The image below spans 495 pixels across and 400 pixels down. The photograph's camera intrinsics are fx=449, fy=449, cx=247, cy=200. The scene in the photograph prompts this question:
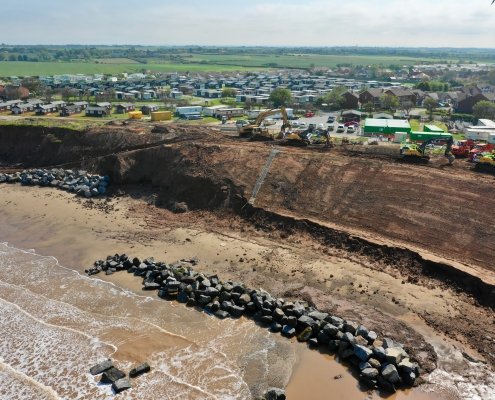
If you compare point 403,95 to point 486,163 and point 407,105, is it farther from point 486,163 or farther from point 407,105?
point 486,163

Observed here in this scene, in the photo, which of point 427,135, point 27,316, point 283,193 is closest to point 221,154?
point 283,193

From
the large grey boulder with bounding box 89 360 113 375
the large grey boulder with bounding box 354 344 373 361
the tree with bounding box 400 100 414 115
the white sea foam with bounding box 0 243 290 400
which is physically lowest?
the white sea foam with bounding box 0 243 290 400

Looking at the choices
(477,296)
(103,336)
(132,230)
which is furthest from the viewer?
(132,230)

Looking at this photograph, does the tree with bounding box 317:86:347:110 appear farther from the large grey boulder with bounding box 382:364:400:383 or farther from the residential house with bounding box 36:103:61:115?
the large grey boulder with bounding box 382:364:400:383

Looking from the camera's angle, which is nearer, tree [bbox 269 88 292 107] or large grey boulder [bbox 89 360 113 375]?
large grey boulder [bbox 89 360 113 375]

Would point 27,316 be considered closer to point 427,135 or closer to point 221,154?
point 221,154

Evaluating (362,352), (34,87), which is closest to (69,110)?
(34,87)

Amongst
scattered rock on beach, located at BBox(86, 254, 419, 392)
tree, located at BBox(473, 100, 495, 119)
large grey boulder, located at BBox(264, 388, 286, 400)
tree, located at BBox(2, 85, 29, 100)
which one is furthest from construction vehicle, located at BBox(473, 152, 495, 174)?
tree, located at BBox(2, 85, 29, 100)
